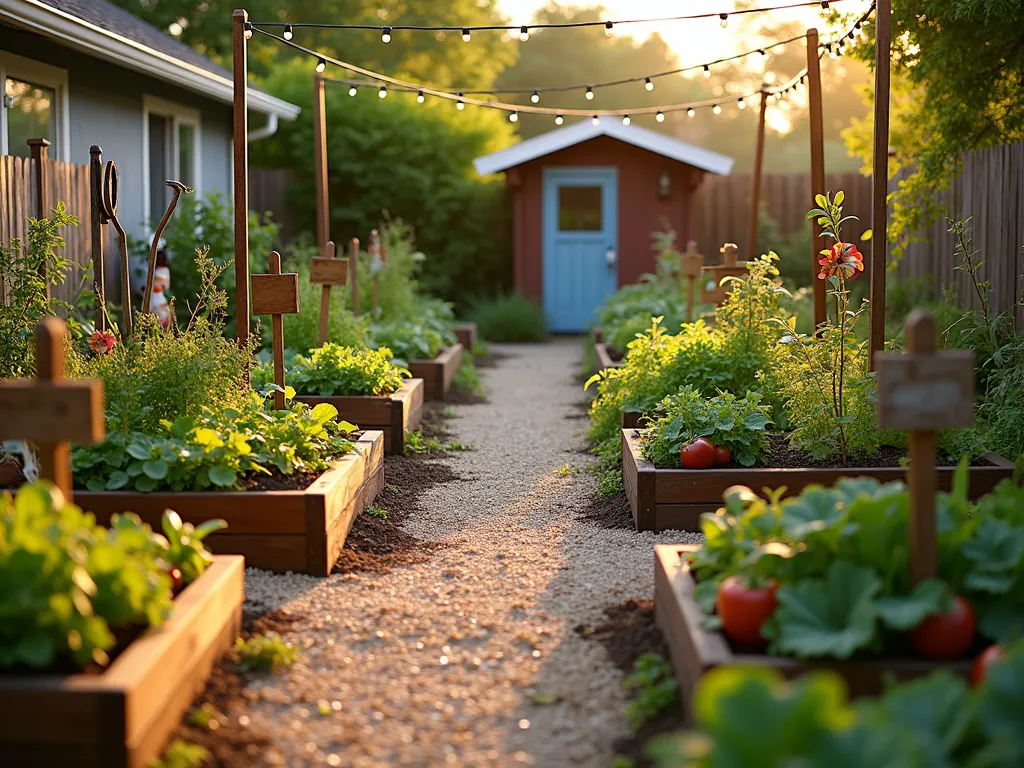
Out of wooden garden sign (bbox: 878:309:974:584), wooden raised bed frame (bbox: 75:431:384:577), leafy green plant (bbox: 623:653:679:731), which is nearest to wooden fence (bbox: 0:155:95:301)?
wooden raised bed frame (bbox: 75:431:384:577)

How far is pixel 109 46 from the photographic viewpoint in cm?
842

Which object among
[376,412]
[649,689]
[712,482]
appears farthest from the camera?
[376,412]

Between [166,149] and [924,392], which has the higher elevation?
[166,149]

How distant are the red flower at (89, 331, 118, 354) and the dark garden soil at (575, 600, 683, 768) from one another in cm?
245

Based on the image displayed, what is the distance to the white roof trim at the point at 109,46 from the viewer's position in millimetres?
7195

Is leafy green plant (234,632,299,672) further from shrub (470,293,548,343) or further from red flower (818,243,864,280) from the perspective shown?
shrub (470,293,548,343)

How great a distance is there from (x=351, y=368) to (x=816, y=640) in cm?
459

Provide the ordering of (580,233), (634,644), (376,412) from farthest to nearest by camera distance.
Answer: (580,233) → (376,412) → (634,644)

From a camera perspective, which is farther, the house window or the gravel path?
the house window

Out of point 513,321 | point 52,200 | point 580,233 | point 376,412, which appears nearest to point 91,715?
point 376,412

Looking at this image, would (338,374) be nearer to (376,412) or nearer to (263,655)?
(376,412)

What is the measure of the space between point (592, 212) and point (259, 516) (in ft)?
40.8

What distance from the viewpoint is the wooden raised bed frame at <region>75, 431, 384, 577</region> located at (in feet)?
14.0

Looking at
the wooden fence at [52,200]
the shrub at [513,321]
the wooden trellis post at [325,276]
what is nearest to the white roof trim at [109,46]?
the wooden fence at [52,200]
